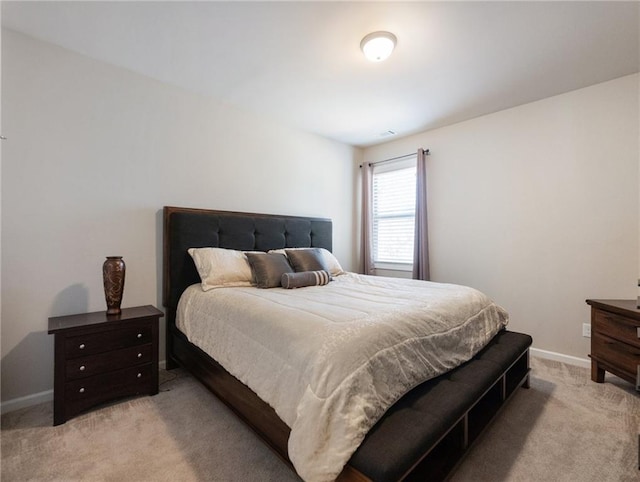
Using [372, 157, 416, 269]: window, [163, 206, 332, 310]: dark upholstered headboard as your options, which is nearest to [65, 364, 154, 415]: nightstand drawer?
[163, 206, 332, 310]: dark upholstered headboard

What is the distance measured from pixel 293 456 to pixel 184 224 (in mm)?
2027

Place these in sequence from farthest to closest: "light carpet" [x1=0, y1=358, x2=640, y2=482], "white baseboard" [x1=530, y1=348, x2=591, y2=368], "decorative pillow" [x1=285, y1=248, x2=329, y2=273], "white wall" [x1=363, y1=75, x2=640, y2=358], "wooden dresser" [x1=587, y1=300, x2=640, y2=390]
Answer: "decorative pillow" [x1=285, y1=248, x2=329, y2=273]
"white baseboard" [x1=530, y1=348, x2=591, y2=368]
"white wall" [x1=363, y1=75, x2=640, y2=358]
"wooden dresser" [x1=587, y1=300, x2=640, y2=390]
"light carpet" [x1=0, y1=358, x2=640, y2=482]

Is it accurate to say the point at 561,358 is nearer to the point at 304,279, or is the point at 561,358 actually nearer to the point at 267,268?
the point at 304,279

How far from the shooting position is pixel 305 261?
2779 mm

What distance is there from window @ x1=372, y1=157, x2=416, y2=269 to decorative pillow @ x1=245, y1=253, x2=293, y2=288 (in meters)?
1.88

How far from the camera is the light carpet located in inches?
55.4

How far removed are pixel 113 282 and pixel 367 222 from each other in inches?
122

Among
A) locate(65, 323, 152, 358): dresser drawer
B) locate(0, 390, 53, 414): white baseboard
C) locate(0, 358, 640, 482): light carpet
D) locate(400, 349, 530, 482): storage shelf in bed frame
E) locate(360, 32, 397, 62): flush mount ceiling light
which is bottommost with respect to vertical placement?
locate(0, 358, 640, 482): light carpet

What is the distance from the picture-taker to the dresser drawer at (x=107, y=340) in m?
1.82

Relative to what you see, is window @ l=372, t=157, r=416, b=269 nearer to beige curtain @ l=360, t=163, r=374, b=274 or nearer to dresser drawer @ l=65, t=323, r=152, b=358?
beige curtain @ l=360, t=163, r=374, b=274

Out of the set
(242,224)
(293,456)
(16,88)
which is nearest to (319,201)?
(242,224)

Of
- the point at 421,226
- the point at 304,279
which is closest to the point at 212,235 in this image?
the point at 304,279

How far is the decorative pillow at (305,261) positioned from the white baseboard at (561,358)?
221 cm

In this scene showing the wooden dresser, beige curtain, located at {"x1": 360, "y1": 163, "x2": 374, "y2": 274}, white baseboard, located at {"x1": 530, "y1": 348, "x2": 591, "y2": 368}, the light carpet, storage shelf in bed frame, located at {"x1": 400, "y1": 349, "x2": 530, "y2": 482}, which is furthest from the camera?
beige curtain, located at {"x1": 360, "y1": 163, "x2": 374, "y2": 274}
